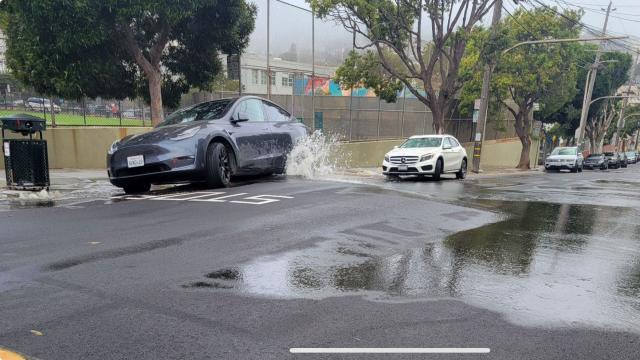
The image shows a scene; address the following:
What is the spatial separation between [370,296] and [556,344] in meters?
1.35

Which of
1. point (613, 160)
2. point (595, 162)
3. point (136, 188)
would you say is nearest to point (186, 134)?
point (136, 188)

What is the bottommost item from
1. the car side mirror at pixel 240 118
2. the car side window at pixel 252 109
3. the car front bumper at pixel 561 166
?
the car front bumper at pixel 561 166

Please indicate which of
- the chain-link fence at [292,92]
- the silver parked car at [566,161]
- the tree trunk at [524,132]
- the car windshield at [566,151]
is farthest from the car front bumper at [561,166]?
the chain-link fence at [292,92]

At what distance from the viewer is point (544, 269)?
16.8 ft

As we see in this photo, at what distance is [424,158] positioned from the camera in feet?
51.0

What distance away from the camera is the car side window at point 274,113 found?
1101 cm

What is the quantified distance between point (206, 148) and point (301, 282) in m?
4.99

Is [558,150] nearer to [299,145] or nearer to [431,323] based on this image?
[299,145]

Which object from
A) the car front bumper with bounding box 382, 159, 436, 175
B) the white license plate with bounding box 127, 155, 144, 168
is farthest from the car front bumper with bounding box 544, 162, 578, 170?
the white license plate with bounding box 127, 155, 144, 168

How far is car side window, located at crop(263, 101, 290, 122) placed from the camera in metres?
11.0

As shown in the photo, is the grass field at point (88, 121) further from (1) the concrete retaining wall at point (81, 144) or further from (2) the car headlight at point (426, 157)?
(2) the car headlight at point (426, 157)

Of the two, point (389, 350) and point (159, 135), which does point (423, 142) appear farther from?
point (389, 350)

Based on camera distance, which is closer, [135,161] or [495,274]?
[495,274]

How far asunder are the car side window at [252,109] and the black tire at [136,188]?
2.15 metres
